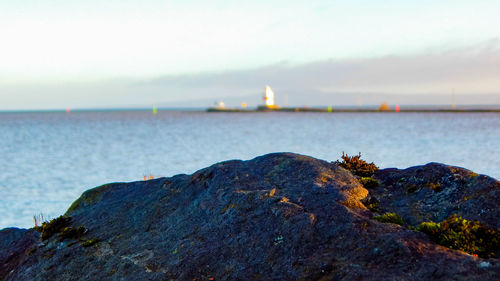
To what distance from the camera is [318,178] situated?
845 cm

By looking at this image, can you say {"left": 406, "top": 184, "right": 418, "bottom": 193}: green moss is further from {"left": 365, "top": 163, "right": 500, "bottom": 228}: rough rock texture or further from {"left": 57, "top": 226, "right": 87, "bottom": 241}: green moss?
{"left": 57, "top": 226, "right": 87, "bottom": 241}: green moss

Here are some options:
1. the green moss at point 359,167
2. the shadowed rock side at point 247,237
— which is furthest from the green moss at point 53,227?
the green moss at point 359,167

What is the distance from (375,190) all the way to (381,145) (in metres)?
52.3

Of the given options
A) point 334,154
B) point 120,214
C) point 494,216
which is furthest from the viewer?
point 334,154

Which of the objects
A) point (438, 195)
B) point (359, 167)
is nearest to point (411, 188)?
point (438, 195)

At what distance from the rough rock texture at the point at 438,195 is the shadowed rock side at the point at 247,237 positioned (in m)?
0.07

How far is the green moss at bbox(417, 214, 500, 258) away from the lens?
589cm

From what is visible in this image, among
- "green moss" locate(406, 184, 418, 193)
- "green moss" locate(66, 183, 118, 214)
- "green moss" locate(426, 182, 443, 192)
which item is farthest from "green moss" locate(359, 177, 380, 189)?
"green moss" locate(66, 183, 118, 214)

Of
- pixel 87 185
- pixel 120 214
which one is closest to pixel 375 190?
pixel 120 214

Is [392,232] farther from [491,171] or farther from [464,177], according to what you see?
[491,171]

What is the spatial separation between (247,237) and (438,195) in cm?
394

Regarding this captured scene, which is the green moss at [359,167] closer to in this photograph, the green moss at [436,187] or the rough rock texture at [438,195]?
the rough rock texture at [438,195]

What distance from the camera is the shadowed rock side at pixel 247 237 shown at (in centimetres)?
586

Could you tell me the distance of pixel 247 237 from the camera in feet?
23.3
